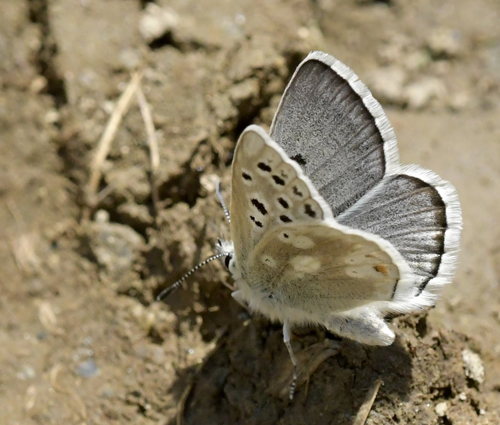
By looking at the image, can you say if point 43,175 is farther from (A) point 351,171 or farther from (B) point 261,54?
(A) point 351,171

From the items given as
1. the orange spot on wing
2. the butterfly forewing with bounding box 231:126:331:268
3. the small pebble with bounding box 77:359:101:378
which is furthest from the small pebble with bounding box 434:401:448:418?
the small pebble with bounding box 77:359:101:378

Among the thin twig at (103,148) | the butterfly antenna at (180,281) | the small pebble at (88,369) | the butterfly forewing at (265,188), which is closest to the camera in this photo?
the butterfly forewing at (265,188)

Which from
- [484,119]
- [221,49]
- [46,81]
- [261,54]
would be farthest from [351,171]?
[46,81]

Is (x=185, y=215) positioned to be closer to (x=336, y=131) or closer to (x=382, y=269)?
(x=336, y=131)

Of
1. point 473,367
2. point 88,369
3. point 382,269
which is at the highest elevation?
point 382,269

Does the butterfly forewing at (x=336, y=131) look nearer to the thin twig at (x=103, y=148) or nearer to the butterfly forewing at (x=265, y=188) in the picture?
the butterfly forewing at (x=265, y=188)

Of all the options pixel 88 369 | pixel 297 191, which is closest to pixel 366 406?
pixel 297 191

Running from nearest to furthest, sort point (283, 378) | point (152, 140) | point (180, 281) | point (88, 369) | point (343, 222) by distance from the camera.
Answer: point (343, 222) < point (283, 378) < point (180, 281) < point (88, 369) < point (152, 140)

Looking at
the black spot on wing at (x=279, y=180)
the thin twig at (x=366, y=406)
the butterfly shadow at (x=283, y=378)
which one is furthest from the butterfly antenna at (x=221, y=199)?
the thin twig at (x=366, y=406)
